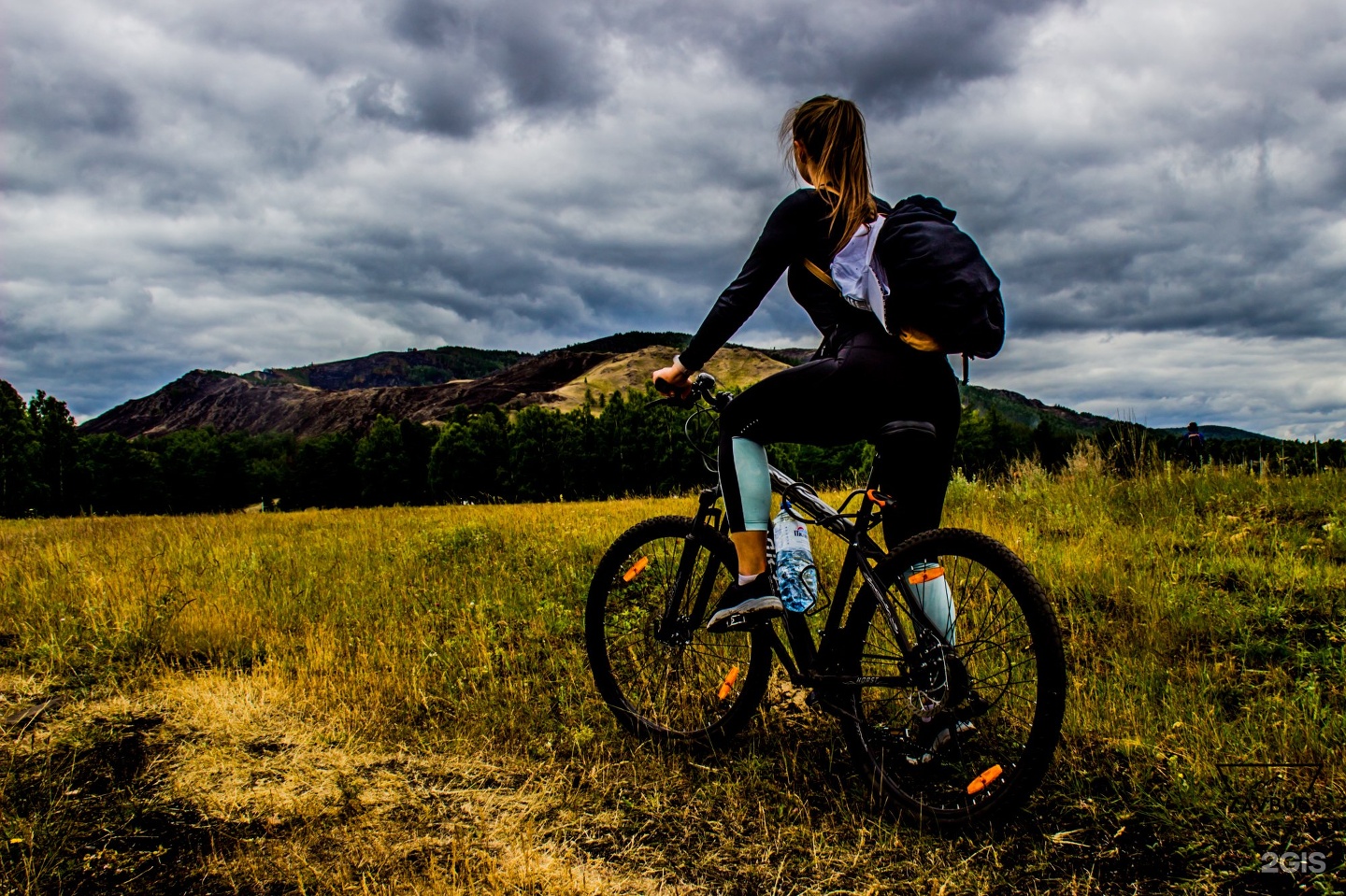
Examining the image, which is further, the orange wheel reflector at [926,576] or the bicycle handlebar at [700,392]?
the bicycle handlebar at [700,392]

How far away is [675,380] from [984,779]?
84.6 inches

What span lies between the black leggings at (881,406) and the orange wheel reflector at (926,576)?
0.25 meters

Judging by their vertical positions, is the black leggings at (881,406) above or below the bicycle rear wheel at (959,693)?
above

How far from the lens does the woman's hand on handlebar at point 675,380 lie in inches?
135

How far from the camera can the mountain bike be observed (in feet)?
9.00

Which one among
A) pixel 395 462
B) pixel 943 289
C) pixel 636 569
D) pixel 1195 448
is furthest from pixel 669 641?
pixel 395 462

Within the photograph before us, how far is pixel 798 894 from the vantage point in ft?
8.44

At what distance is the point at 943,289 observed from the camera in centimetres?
268

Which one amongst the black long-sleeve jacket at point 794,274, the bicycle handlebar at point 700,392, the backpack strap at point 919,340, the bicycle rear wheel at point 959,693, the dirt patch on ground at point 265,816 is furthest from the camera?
the bicycle handlebar at point 700,392

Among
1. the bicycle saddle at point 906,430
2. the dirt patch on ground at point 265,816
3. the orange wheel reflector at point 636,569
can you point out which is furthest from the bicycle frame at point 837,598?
the dirt patch on ground at point 265,816

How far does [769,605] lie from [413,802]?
1848 millimetres

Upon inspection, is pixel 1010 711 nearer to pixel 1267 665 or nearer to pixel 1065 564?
pixel 1267 665

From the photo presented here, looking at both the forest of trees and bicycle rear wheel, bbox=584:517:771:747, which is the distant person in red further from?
the forest of trees

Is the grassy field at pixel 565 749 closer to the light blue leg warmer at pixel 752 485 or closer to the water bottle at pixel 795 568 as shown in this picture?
the water bottle at pixel 795 568
